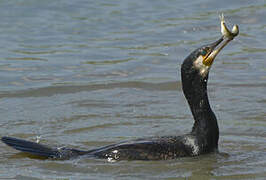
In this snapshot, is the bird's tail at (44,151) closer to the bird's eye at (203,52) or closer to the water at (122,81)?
the water at (122,81)

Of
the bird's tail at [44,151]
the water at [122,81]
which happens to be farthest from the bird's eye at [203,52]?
the bird's tail at [44,151]

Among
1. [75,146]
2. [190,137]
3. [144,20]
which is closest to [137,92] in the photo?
[75,146]

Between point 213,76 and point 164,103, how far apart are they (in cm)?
154

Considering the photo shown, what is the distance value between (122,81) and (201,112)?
3798 mm

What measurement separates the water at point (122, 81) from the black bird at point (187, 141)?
103 mm

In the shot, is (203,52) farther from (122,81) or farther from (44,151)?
(122,81)

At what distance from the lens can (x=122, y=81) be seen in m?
12.3

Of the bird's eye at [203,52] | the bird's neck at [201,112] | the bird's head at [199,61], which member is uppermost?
the bird's eye at [203,52]

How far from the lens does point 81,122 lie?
1030 cm

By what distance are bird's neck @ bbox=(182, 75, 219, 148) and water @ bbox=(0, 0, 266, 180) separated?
0.74ft

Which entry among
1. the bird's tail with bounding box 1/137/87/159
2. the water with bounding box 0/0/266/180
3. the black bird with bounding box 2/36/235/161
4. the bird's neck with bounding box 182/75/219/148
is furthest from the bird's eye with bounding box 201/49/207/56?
the bird's tail with bounding box 1/137/87/159

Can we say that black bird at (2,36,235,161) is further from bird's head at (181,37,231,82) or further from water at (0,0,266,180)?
water at (0,0,266,180)

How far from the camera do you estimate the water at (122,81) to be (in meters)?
8.31

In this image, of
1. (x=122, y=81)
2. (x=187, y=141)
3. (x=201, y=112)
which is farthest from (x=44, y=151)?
(x=122, y=81)
